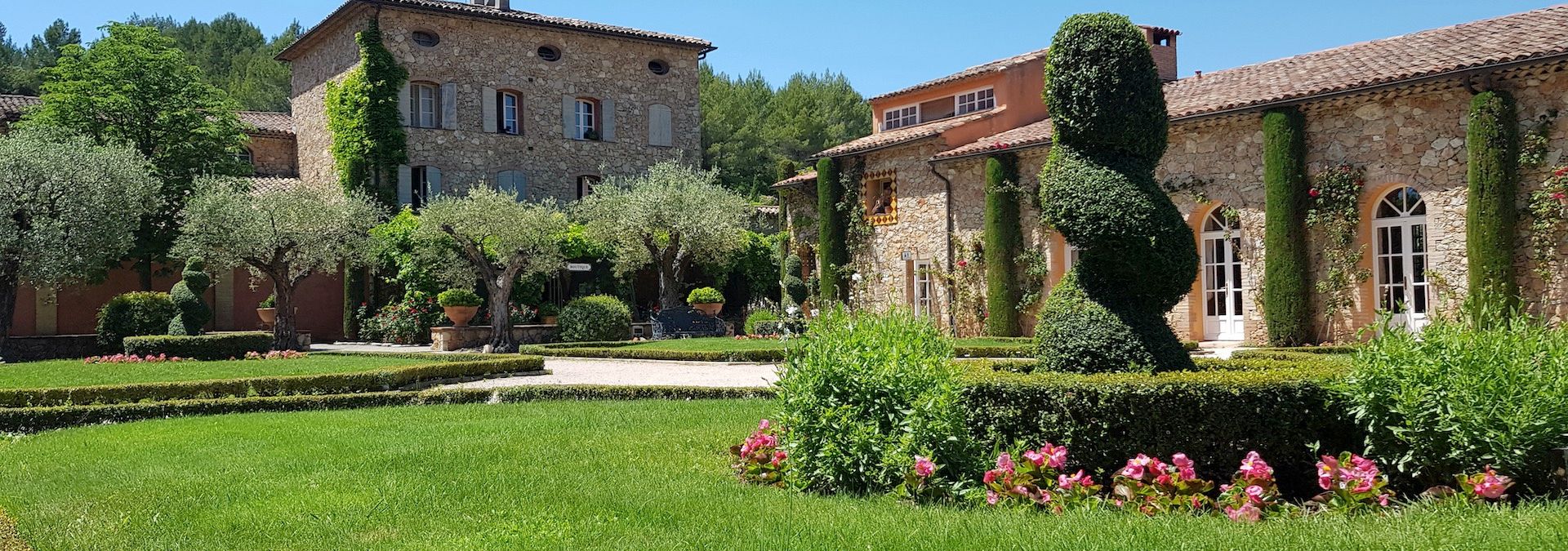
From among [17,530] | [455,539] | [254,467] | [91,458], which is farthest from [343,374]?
[455,539]

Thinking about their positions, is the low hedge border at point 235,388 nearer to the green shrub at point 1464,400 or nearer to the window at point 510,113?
the green shrub at point 1464,400

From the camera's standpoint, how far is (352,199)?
2491cm

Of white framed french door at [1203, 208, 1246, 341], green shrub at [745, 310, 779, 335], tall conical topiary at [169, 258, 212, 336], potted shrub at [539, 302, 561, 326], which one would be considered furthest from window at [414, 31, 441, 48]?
white framed french door at [1203, 208, 1246, 341]

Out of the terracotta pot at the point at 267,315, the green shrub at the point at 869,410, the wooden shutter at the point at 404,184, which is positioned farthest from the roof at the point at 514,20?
the green shrub at the point at 869,410

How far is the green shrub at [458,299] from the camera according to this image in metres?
22.7

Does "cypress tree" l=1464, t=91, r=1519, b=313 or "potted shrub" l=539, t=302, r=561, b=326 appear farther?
"potted shrub" l=539, t=302, r=561, b=326

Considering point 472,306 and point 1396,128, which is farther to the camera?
point 472,306

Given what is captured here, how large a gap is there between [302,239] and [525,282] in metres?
5.54

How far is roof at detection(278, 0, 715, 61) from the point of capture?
1133 inches

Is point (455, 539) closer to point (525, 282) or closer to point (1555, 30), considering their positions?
point (1555, 30)

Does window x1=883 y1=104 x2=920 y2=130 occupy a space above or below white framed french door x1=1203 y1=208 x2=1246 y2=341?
above

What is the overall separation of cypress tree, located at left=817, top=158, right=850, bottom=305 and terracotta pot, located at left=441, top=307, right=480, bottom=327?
26.4 feet

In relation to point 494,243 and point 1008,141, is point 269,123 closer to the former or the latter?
point 494,243

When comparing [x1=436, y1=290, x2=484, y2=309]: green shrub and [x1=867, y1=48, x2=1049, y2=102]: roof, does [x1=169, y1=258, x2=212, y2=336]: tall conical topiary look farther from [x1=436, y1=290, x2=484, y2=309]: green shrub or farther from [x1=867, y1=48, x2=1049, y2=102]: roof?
[x1=867, y1=48, x2=1049, y2=102]: roof
